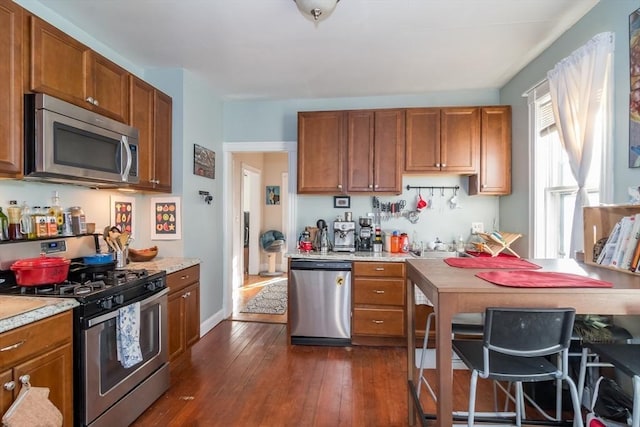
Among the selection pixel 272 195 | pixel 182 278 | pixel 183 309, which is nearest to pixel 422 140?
pixel 182 278

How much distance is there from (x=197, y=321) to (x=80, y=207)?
1287 millimetres

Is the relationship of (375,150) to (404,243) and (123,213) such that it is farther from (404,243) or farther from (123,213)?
(123,213)

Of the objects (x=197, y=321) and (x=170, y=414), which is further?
(x=197, y=321)

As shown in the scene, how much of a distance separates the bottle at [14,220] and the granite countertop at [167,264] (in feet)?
2.23

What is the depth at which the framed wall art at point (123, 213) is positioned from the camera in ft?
8.98

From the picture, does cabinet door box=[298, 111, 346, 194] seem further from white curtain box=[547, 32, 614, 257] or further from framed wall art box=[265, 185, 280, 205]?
framed wall art box=[265, 185, 280, 205]

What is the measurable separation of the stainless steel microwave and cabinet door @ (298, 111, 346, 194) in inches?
61.0

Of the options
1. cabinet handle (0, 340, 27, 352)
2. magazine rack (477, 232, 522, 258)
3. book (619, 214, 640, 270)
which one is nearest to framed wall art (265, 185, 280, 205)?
magazine rack (477, 232, 522, 258)

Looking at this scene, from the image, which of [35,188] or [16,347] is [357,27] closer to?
[35,188]

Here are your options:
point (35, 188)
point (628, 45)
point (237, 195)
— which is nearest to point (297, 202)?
point (237, 195)

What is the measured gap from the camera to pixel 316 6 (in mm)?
1872

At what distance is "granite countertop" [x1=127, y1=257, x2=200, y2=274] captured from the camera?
7.83ft

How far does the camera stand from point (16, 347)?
1294 mm

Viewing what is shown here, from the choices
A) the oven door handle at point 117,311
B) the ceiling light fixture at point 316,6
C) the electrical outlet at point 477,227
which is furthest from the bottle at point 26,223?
the electrical outlet at point 477,227
